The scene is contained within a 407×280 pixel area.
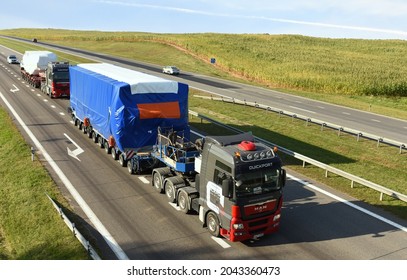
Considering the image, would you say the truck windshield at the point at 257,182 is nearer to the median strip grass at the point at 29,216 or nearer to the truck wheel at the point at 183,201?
the truck wheel at the point at 183,201

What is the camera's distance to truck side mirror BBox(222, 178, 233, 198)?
10.8 metres

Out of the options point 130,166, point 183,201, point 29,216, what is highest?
point 130,166

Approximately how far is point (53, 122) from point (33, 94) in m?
12.9

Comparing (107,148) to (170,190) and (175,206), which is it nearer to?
(170,190)

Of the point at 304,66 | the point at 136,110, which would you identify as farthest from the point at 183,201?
the point at 304,66

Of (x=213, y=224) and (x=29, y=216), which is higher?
(x=213, y=224)

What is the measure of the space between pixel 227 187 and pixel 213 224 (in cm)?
205

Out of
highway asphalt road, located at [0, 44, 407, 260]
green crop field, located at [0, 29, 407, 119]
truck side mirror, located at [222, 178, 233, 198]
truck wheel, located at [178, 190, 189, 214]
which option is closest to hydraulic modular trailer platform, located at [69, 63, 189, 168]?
highway asphalt road, located at [0, 44, 407, 260]

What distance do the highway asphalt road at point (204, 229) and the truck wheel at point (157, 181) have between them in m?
0.24

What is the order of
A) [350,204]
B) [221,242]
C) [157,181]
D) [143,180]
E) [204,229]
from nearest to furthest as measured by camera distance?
[221,242], [204,229], [350,204], [157,181], [143,180]

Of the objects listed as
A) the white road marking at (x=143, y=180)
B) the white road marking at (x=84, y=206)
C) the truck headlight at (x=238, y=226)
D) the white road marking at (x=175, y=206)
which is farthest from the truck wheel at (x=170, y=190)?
the truck headlight at (x=238, y=226)

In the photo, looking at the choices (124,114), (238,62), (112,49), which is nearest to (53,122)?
(124,114)

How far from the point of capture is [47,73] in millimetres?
36094

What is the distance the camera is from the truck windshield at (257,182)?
11008 mm
